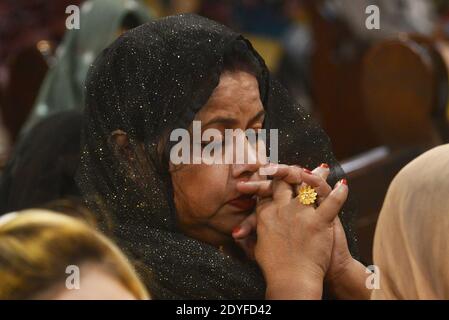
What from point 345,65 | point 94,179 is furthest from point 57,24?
point 94,179

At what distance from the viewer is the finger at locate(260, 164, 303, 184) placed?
1.17 m

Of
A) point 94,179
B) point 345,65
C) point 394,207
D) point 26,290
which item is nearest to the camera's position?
point 26,290

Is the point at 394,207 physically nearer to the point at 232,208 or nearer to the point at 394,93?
the point at 232,208

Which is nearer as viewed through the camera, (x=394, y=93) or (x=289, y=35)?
(x=394, y=93)

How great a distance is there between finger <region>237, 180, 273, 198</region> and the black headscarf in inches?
2.8

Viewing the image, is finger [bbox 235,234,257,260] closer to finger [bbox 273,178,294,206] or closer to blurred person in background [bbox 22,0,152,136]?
finger [bbox 273,178,294,206]

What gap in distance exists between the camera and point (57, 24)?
156 inches

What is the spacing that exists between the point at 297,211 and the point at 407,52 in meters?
0.89

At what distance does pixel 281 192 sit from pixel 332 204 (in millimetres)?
57

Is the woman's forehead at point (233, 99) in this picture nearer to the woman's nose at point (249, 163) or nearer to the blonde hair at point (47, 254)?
the woman's nose at point (249, 163)

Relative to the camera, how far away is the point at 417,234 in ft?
3.54

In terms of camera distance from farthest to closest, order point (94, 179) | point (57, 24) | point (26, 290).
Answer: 1. point (57, 24)
2. point (94, 179)
3. point (26, 290)

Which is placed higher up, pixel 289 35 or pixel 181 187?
pixel 289 35

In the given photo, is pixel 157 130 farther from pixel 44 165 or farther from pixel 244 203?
pixel 44 165
